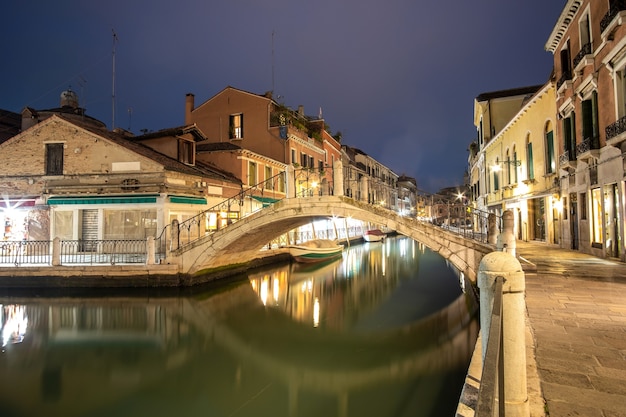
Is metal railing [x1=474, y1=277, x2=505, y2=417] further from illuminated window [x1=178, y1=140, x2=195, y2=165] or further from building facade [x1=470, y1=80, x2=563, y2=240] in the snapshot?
illuminated window [x1=178, y1=140, x2=195, y2=165]

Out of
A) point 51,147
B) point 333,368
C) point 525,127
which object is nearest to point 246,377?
point 333,368

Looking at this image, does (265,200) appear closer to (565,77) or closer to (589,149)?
(565,77)

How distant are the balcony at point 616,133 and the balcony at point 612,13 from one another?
2139mm

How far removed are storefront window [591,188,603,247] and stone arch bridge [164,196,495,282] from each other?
3.44m

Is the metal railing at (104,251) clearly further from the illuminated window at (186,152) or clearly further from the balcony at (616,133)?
Result: the balcony at (616,133)

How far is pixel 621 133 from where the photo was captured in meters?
8.93

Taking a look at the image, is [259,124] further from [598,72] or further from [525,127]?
[598,72]

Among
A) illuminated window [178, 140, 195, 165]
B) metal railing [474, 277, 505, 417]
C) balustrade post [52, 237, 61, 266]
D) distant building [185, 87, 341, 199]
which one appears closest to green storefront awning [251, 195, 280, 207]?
distant building [185, 87, 341, 199]

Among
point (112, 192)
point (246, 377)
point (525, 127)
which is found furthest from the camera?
point (525, 127)

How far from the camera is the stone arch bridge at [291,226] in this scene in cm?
1049

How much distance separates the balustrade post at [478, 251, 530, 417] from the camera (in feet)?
8.72

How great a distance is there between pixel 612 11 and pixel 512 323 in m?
9.66

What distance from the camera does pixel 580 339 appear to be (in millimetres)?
4262

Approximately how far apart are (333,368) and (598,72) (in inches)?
395
